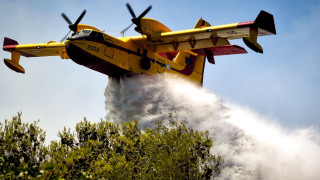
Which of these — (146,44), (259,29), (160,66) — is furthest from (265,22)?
(160,66)

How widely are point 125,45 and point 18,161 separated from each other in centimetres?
930

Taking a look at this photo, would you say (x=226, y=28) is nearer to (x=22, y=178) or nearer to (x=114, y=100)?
(x=114, y=100)

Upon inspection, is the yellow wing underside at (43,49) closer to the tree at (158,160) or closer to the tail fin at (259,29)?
the tree at (158,160)

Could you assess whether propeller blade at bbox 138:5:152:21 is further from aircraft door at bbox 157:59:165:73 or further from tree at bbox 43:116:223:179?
tree at bbox 43:116:223:179

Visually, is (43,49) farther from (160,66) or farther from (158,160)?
(158,160)

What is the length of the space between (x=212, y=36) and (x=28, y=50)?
13.6m

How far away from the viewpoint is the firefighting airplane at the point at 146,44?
69.4ft

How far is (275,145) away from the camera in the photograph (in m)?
23.7

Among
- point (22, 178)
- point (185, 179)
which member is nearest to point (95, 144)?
point (185, 179)

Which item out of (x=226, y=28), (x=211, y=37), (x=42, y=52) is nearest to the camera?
(x=226, y=28)

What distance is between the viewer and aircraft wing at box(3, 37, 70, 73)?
27656mm

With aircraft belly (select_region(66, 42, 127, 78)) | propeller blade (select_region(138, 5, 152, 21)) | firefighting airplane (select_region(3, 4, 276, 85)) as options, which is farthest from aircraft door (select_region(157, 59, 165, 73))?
propeller blade (select_region(138, 5, 152, 21))

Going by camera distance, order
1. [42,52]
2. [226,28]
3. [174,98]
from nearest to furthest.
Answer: [226,28], [174,98], [42,52]

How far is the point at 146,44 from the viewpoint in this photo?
25047 millimetres
